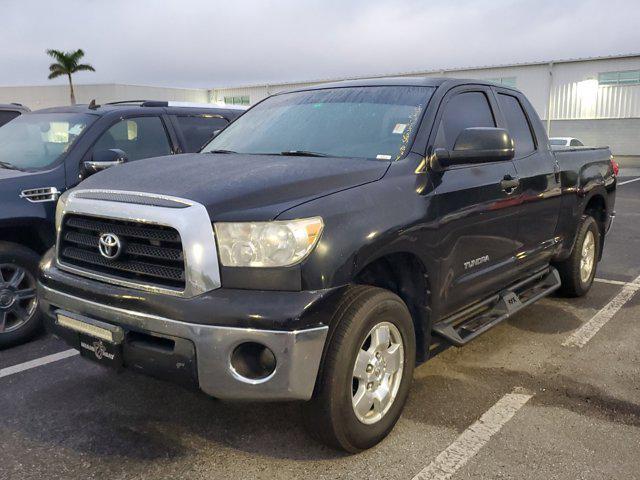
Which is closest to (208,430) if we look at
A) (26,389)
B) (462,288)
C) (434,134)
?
(26,389)

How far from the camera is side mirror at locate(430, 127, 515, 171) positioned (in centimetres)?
347

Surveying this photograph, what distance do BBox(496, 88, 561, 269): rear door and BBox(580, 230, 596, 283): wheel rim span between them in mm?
874

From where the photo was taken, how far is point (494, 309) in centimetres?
425

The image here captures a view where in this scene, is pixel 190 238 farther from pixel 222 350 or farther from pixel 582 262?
pixel 582 262

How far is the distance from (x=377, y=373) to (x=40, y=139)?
12.5ft

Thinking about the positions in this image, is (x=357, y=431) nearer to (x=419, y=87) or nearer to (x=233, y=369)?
(x=233, y=369)

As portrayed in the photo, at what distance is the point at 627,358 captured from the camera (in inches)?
171

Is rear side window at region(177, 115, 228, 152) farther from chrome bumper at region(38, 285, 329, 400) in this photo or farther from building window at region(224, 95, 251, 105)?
building window at region(224, 95, 251, 105)

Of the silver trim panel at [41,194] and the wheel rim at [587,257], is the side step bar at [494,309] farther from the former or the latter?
the silver trim panel at [41,194]

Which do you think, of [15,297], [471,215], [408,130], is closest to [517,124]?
[471,215]

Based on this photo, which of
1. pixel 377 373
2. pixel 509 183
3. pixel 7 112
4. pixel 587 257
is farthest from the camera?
pixel 7 112

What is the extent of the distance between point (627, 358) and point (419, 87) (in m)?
2.42

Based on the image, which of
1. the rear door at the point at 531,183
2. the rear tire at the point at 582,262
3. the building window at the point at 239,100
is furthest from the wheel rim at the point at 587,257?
the building window at the point at 239,100

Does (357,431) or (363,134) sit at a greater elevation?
(363,134)
